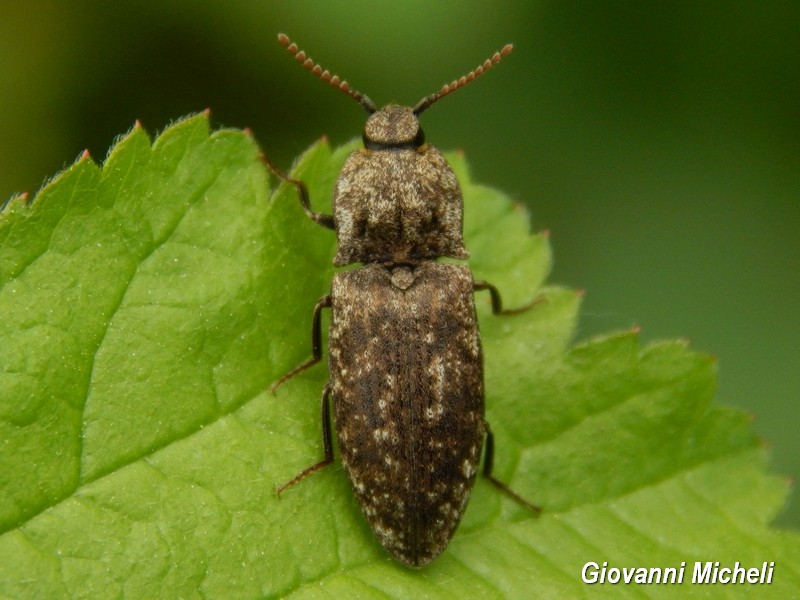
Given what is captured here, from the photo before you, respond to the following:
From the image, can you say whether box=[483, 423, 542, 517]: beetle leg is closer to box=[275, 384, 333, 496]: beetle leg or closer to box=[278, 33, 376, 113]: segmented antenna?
box=[275, 384, 333, 496]: beetle leg

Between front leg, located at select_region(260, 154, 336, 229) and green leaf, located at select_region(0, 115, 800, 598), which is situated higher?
front leg, located at select_region(260, 154, 336, 229)

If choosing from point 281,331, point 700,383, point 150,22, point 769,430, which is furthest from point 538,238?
point 150,22

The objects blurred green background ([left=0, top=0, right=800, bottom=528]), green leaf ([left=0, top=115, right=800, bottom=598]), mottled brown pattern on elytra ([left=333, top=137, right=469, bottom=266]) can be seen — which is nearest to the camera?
green leaf ([left=0, top=115, right=800, bottom=598])

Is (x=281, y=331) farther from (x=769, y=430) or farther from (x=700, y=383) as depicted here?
(x=769, y=430)

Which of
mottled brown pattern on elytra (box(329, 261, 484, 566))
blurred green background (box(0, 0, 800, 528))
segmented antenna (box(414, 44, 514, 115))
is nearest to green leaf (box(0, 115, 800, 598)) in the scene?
mottled brown pattern on elytra (box(329, 261, 484, 566))

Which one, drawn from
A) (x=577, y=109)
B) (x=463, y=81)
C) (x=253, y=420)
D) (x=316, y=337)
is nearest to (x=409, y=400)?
(x=316, y=337)

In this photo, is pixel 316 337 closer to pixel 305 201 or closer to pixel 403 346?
pixel 403 346

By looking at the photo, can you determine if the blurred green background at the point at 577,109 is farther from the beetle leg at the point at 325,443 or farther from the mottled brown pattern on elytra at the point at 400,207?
the beetle leg at the point at 325,443
